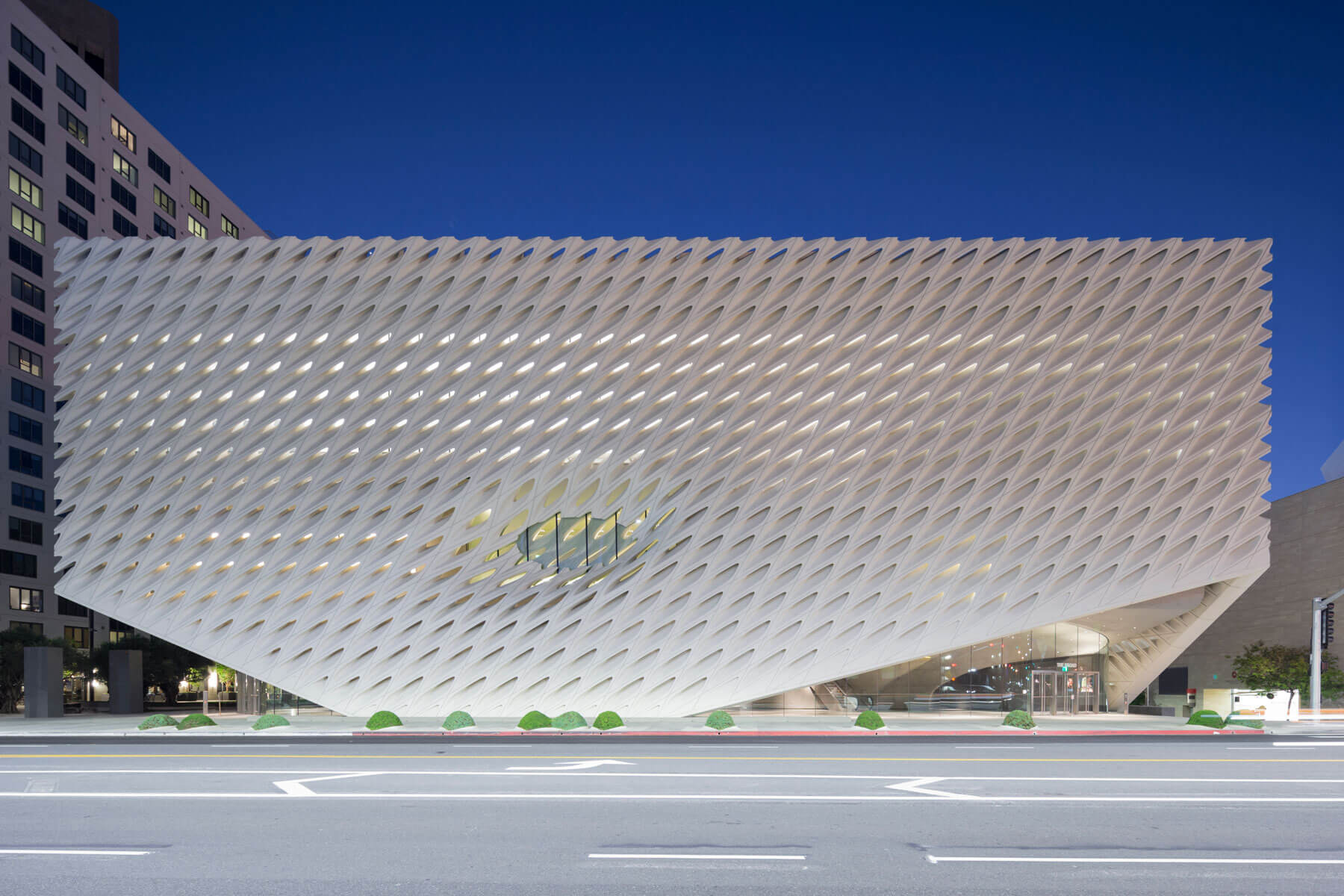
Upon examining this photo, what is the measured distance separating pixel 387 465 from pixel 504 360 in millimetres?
5089

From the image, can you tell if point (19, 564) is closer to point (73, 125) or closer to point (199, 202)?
point (73, 125)

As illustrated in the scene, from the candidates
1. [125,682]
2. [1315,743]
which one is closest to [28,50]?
[125,682]

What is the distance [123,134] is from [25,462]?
81.5 feet

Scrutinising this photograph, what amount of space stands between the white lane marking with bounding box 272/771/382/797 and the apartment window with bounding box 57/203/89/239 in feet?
202

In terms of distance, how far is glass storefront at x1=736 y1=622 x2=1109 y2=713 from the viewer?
113ft

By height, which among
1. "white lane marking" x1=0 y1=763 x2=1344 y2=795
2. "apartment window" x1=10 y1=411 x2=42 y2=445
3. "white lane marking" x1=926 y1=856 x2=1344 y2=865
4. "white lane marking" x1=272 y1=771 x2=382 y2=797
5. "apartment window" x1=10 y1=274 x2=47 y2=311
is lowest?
"white lane marking" x1=0 y1=763 x2=1344 y2=795

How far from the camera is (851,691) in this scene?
114 feet

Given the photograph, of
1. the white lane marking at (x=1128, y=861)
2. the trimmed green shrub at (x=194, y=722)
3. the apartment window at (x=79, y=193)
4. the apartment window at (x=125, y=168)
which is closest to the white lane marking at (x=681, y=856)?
the white lane marking at (x=1128, y=861)

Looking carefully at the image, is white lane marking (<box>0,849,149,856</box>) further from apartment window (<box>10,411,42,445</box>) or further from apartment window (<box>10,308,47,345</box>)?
apartment window (<box>10,411,42,445</box>)

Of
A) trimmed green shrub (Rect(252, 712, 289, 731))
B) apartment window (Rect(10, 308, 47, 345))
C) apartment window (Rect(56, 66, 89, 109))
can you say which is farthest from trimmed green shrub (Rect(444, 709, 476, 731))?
apartment window (Rect(56, 66, 89, 109))

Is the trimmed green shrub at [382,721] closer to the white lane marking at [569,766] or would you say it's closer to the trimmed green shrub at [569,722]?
the trimmed green shrub at [569,722]

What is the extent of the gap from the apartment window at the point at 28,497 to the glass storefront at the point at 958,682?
168 feet

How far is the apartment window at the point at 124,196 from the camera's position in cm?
6950

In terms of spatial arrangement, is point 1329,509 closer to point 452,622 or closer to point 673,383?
point 673,383
